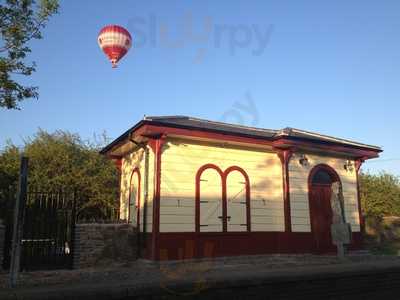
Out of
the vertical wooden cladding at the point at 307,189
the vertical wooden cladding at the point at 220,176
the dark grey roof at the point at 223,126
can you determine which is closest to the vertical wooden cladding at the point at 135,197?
the vertical wooden cladding at the point at 220,176

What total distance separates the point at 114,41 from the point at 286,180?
731cm

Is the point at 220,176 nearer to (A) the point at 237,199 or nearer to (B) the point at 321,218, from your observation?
(A) the point at 237,199

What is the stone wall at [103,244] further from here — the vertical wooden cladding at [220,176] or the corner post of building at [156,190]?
the vertical wooden cladding at [220,176]

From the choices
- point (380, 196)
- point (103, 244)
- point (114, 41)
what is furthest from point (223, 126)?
point (380, 196)

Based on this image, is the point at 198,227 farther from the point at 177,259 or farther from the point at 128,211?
the point at 128,211

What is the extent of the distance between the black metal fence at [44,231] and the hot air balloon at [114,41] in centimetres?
437

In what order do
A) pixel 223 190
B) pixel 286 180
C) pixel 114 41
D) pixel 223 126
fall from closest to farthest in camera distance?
pixel 114 41 → pixel 223 190 → pixel 286 180 → pixel 223 126

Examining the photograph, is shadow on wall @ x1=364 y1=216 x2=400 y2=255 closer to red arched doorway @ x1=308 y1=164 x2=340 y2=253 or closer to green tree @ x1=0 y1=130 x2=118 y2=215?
red arched doorway @ x1=308 y1=164 x2=340 y2=253

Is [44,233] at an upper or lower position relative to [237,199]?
lower

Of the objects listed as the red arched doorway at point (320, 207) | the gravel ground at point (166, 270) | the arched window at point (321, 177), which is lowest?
the gravel ground at point (166, 270)

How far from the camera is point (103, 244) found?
33.7 feet

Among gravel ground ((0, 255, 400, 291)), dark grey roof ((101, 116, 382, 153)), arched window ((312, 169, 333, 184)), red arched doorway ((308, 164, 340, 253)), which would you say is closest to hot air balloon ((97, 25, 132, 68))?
dark grey roof ((101, 116, 382, 153))

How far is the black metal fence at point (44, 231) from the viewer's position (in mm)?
8750

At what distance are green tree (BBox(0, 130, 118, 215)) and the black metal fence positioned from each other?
12125 mm
